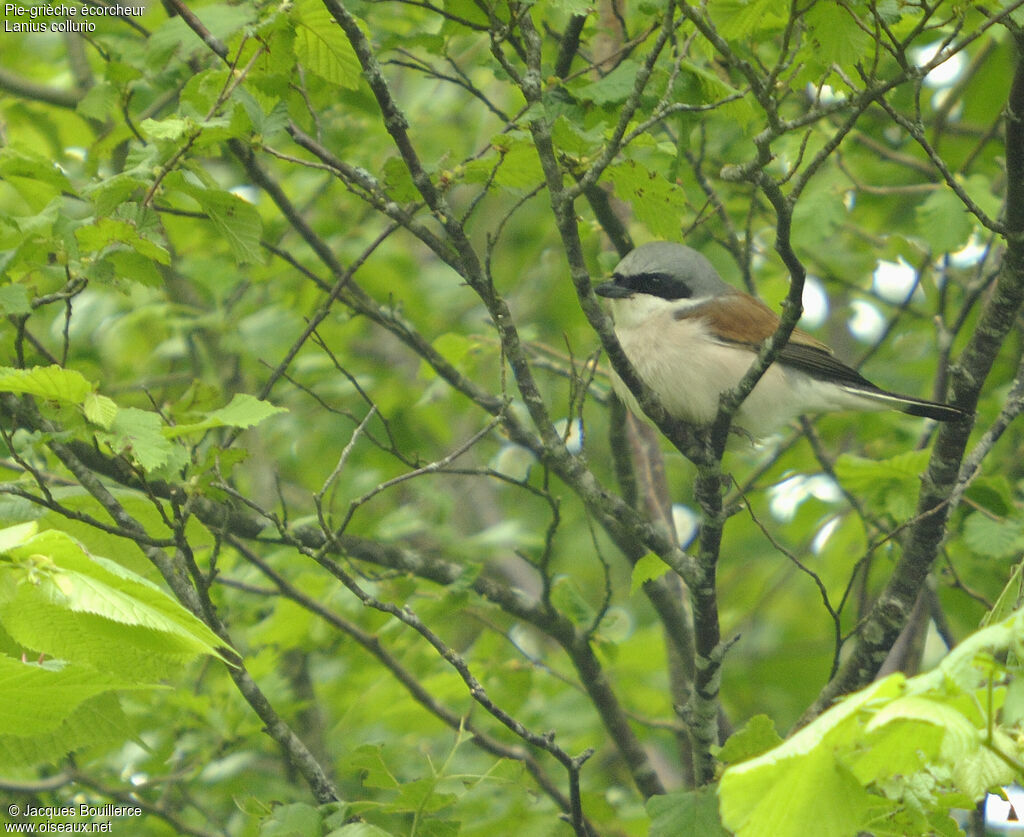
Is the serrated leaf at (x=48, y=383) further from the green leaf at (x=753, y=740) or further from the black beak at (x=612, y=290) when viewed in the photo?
the black beak at (x=612, y=290)

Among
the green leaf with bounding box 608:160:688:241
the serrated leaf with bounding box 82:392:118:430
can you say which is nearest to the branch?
the green leaf with bounding box 608:160:688:241

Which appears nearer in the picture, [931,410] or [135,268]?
[135,268]

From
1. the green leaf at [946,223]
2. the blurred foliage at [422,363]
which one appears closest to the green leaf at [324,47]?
the blurred foliage at [422,363]

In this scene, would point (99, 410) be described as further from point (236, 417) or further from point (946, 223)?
point (946, 223)

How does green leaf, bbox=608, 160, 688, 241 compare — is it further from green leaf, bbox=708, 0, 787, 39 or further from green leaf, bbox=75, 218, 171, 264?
green leaf, bbox=75, 218, 171, 264

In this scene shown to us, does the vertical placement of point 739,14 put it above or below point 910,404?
above

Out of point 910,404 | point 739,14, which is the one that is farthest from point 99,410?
point 910,404

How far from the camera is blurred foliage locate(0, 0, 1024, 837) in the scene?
126 inches

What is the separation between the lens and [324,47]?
3414mm

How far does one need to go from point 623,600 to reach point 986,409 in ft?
15.9

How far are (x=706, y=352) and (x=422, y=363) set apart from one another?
6.55 ft

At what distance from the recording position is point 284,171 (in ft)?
25.2

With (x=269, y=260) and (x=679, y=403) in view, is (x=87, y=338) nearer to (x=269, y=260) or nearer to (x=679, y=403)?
(x=269, y=260)

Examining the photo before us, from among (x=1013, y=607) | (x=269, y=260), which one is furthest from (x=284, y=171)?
(x=1013, y=607)
